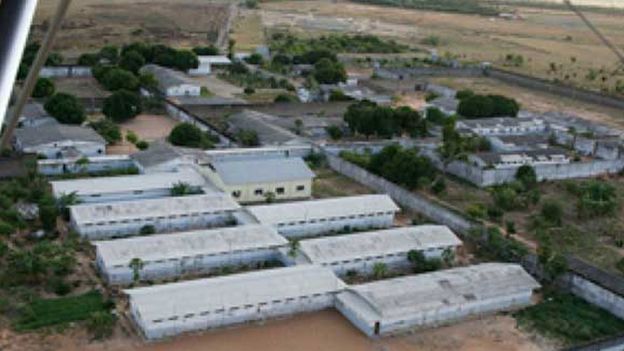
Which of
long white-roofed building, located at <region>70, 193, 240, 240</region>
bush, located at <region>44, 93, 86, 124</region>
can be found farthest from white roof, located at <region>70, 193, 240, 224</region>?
bush, located at <region>44, 93, 86, 124</region>

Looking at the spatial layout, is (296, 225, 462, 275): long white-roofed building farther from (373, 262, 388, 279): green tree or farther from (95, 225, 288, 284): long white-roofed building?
(95, 225, 288, 284): long white-roofed building

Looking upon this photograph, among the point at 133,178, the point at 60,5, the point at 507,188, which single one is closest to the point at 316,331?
the point at 133,178

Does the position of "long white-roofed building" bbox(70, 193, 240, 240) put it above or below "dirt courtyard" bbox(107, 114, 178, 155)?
above

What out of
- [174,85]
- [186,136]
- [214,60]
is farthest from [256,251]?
[214,60]

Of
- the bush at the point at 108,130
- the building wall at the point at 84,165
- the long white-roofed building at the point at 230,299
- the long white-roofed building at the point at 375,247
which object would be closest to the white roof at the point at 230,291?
the long white-roofed building at the point at 230,299

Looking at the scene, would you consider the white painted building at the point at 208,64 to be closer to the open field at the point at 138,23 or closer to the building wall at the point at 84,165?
the open field at the point at 138,23

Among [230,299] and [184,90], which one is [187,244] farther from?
[184,90]
